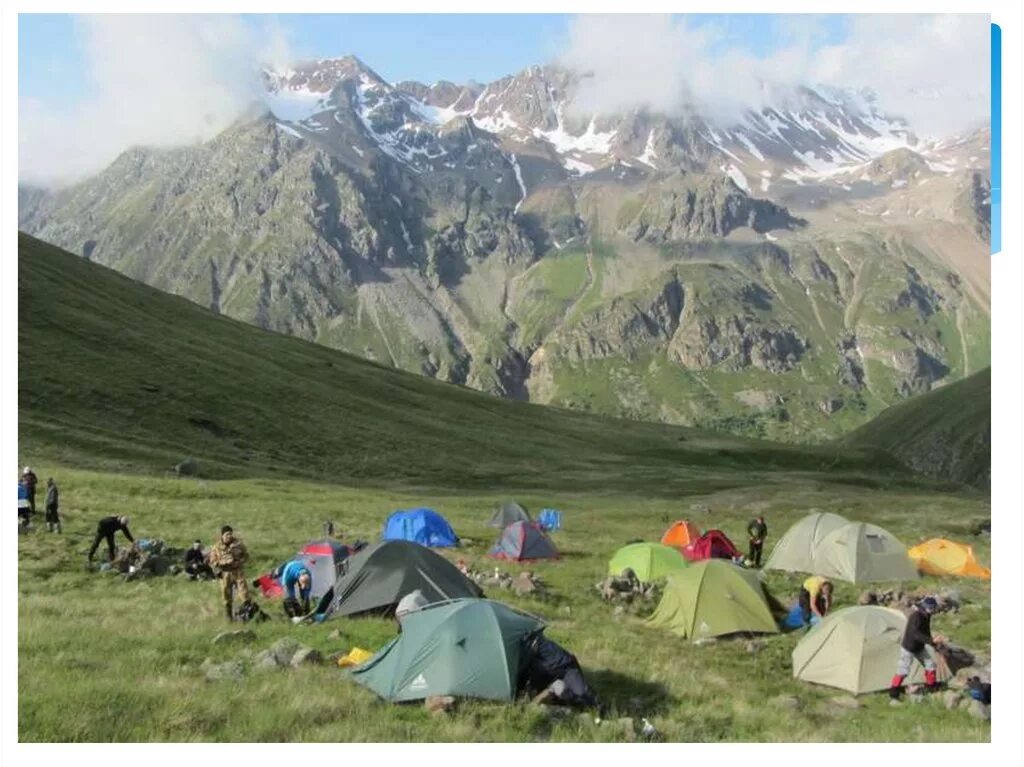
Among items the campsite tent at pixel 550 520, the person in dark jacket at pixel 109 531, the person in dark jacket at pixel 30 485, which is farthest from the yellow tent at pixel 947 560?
the person in dark jacket at pixel 30 485

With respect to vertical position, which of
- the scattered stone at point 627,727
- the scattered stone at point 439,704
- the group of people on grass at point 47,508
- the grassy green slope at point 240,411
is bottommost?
the scattered stone at point 627,727

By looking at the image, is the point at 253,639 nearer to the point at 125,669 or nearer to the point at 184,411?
the point at 125,669

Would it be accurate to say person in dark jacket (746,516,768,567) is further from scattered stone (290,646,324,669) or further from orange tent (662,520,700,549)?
scattered stone (290,646,324,669)

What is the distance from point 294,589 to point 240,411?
7277cm

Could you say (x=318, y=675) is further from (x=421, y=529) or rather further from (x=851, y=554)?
(x=851, y=554)

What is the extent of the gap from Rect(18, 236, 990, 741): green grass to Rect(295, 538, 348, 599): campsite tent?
3362 millimetres

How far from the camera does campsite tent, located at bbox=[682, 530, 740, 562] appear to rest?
4106 centimetres

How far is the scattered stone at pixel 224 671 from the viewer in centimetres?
1645

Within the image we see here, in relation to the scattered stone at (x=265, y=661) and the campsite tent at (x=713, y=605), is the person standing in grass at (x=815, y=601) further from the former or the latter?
the scattered stone at (x=265, y=661)

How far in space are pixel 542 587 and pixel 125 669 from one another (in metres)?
17.5

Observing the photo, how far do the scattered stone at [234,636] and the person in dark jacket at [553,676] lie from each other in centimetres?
732

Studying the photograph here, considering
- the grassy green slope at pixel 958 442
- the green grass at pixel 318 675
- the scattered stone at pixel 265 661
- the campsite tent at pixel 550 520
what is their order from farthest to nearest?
1. the grassy green slope at pixel 958 442
2. the campsite tent at pixel 550 520
3. the scattered stone at pixel 265 661
4. the green grass at pixel 318 675

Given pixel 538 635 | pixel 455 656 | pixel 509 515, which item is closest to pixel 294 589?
pixel 455 656

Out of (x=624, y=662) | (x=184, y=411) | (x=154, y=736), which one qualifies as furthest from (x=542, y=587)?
(x=184, y=411)
